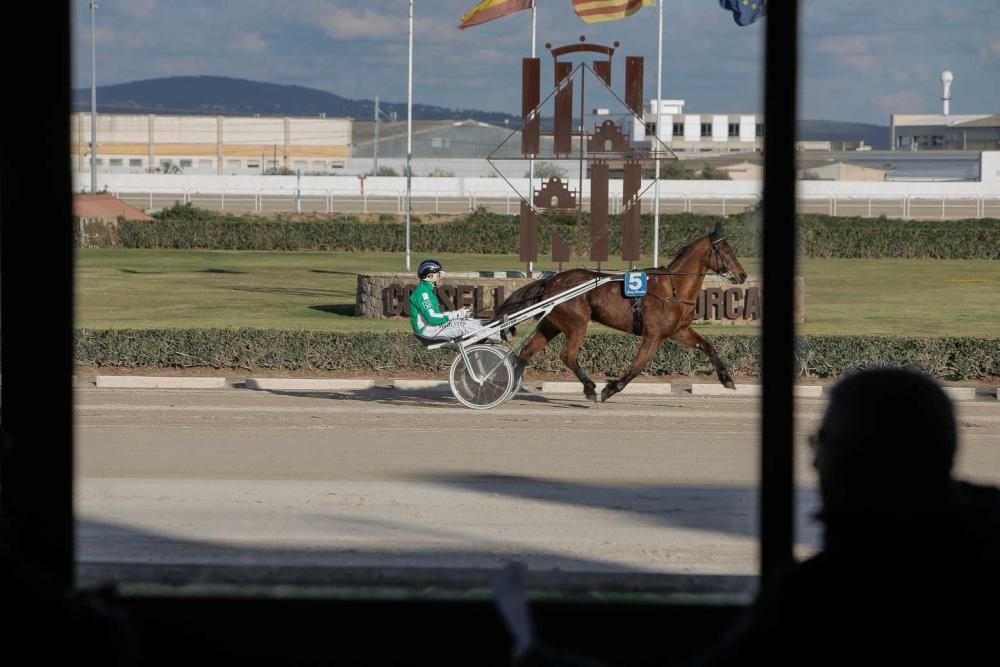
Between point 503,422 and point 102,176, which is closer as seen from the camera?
point 503,422

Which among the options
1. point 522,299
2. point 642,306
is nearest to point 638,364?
point 642,306

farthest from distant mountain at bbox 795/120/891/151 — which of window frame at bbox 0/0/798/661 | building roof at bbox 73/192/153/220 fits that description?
building roof at bbox 73/192/153/220

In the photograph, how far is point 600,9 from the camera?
744 inches

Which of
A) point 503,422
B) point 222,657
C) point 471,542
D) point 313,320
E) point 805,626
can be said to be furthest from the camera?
point 313,320

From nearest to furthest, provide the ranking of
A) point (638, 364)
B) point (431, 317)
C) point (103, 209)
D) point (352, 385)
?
point (431, 317)
point (638, 364)
point (352, 385)
point (103, 209)

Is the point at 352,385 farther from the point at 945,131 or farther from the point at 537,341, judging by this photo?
the point at 945,131

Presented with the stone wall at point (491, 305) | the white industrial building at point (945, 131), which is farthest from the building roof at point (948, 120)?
the stone wall at point (491, 305)

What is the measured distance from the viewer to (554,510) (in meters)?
7.70

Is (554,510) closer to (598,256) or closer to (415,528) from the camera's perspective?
(415,528)

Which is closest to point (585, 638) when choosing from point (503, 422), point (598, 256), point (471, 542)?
point (471, 542)

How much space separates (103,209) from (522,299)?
28.9 m

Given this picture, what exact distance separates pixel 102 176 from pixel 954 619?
61.9 meters

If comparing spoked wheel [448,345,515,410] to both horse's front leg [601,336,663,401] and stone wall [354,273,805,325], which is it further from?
stone wall [354,273,805,325]

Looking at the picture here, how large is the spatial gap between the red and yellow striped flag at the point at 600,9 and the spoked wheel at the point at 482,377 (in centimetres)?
867
